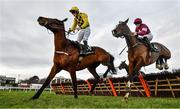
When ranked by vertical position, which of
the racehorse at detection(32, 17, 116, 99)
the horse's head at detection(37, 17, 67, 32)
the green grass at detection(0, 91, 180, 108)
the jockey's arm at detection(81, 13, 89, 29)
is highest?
the jockey's arm at detection(81, 13, 89, 29)

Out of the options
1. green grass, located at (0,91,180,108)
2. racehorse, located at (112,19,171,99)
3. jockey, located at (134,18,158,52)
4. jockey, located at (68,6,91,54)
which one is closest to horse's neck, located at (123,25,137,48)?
racehorse, located at (112,19,171,99)

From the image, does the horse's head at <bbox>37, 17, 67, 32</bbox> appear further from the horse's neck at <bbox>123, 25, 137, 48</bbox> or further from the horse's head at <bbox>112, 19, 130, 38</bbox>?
the horse's neck at <bbox>123, 25, 137, 48</bbox>

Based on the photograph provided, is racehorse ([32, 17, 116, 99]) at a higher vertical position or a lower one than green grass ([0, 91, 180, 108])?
higher

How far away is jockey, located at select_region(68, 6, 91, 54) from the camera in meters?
11.0

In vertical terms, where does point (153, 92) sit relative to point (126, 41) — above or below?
below

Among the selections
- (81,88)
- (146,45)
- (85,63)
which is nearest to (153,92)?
(146,45)

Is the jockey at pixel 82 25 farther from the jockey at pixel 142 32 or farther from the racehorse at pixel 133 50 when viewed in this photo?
the jockey at pixel 142 32

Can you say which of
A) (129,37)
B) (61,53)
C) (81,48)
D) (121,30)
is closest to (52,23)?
Result: (61,53)

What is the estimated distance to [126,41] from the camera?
10773 millimetres

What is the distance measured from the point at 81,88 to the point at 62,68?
380 inches

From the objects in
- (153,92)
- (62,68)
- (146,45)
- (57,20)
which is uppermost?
(57,20)

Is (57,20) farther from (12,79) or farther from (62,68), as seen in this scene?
(12,79)

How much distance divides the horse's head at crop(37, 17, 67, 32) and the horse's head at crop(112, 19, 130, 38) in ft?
5.73

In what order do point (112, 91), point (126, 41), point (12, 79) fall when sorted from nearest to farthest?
point (126, 41) → point (112, 91) → point (12, 79)
